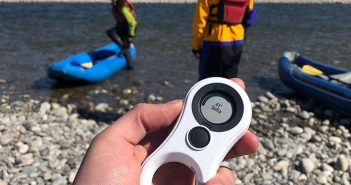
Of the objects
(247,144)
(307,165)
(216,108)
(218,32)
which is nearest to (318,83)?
(307,165)

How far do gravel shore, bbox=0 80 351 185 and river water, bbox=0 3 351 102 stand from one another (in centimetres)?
91

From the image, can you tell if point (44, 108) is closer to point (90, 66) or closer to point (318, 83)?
point (90, 66)

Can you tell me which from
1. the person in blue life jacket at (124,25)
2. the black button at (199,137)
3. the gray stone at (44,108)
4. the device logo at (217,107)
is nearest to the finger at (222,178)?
the black button at (199,137)

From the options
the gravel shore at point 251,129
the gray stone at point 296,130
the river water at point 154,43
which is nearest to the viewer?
the gravel shore at point 251,129

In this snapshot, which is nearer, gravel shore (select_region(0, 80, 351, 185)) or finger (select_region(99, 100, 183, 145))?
finger (select_region(99, 100, 183, 145))

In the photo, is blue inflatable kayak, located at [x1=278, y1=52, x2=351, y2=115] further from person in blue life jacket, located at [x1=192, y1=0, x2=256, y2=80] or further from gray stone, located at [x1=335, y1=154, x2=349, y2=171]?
person in blue life jacket, located at [x1=192, y1=0, x2=256, y2=80]

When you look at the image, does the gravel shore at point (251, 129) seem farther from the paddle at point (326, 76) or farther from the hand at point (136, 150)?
the hand at point (136, 150)

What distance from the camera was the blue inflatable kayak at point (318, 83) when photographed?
25.0 ft

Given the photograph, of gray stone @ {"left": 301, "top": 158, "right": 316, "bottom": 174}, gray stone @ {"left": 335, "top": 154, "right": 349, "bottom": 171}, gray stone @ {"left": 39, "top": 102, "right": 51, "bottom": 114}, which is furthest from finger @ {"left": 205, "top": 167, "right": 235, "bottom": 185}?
gray stone @ {"left": 39, "top": 102, "right": 51, "bottom": 114}

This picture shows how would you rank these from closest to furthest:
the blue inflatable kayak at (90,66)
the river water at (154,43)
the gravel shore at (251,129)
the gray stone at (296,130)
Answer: the gravel shore at (251,129) < the gray stone at (296,130) < the blue inflatable kayak at (90,66) < the river water at (154,43)

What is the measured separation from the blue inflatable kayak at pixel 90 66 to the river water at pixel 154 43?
237 millimetres

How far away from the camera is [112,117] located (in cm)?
789

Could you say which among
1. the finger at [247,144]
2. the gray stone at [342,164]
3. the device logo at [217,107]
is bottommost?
the gray stone at [342,164]

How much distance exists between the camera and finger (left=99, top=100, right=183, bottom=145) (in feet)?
7.55
